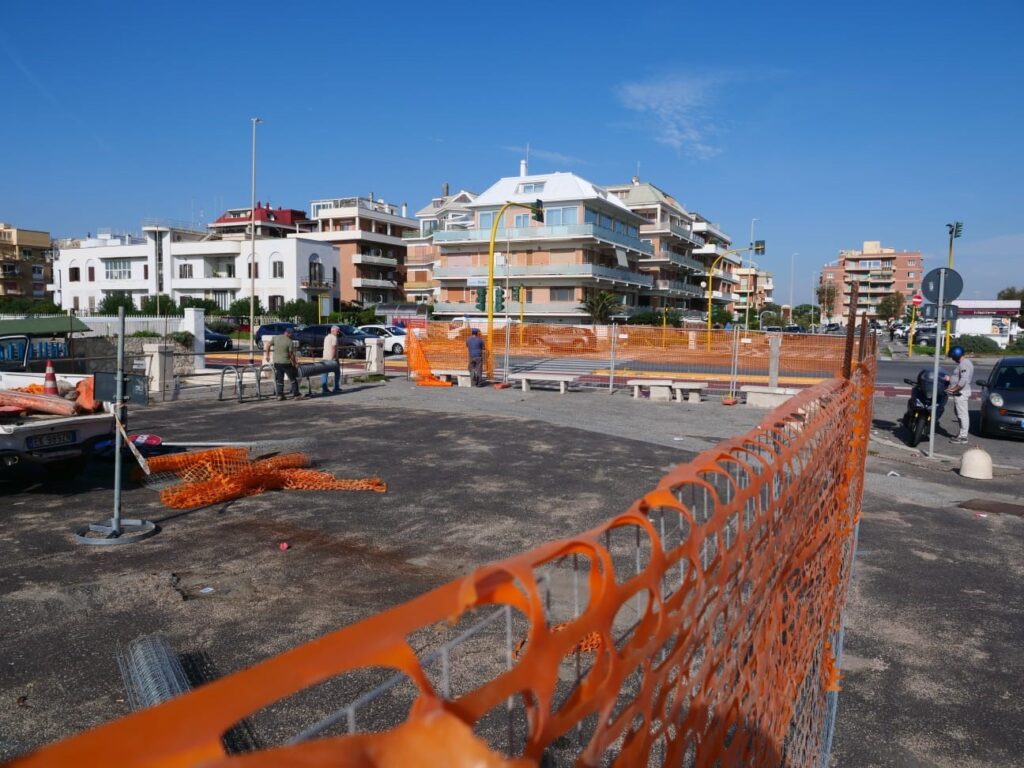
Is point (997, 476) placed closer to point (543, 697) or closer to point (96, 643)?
point (96, 643)

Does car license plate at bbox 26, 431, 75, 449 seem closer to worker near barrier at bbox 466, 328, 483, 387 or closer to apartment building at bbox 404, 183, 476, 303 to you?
worker near barrier at bbox 466, 328, 483, 387

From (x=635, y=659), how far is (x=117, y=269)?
87674 millimetres

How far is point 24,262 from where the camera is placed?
9806 centimetres

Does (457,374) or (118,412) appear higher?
(118,412)

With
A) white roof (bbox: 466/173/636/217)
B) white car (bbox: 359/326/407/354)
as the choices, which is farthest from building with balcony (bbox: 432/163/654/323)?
white car (bbox: 359/326/407/354)

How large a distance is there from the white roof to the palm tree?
7.74 metres

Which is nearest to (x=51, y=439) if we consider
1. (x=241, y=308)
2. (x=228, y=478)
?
(x=228, y=478)

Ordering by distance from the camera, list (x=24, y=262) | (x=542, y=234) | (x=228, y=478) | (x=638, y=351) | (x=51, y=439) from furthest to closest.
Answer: (x=24, y=262), (x=542, y=234), (x=638, y=351), (x=228, y=478), (x=51, y=439)

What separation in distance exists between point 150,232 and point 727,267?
71.9 meters

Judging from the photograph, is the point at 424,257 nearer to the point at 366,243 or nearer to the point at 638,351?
the point at 366,243

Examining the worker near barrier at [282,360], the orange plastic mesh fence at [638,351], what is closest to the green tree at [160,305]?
the orange plastic mesh fence at [638,351]

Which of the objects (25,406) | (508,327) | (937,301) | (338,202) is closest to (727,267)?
(338,202)

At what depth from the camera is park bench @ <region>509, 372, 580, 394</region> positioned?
71.5 feet

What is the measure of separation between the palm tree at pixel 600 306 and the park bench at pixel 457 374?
3530 cm
